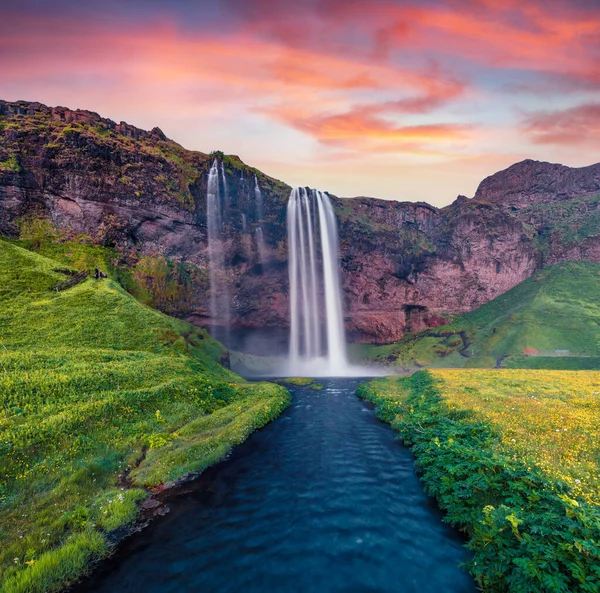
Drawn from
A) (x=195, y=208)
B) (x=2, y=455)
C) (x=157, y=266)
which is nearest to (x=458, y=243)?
(x=195, y=208)

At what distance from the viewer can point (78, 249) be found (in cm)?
5275

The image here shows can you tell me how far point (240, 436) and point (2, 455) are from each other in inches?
472

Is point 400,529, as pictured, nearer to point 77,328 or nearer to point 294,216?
point 77,328

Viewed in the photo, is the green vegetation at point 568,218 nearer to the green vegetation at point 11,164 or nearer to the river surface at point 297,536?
the river surface at point 297,536

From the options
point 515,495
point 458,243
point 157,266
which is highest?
point 458,243

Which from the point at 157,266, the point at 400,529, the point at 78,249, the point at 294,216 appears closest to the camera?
the point at 400,529

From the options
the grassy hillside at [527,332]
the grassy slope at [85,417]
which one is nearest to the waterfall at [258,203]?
the grassy slope at [85,417]

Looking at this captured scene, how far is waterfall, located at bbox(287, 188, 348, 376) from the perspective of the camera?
253ft

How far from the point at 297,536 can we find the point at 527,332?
84396 millimetres

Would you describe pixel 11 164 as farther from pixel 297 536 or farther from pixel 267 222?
pixel 297 536

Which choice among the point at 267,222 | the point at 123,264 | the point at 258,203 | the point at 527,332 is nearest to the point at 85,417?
the point at 123,264

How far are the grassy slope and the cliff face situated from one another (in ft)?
75.2

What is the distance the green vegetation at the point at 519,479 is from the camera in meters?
7.42

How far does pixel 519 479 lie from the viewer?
11422 mm
